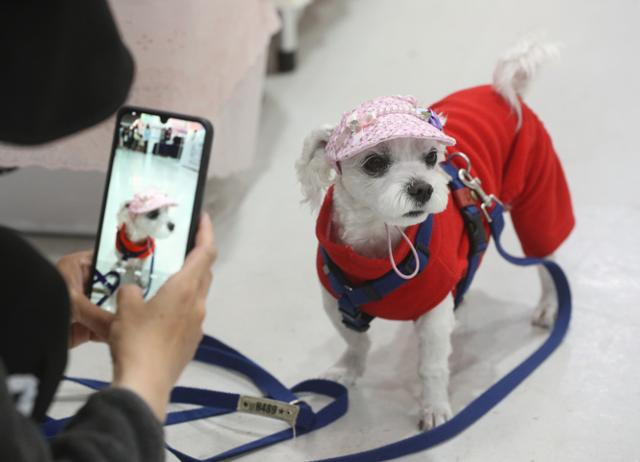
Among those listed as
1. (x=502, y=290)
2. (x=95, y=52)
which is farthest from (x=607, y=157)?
(x=95, y=52)

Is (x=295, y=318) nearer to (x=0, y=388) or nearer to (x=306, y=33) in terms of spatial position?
(x=0, y=388)

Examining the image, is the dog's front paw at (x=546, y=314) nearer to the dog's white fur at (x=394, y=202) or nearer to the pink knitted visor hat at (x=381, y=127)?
the dog's white fur at (x=394, y=202)

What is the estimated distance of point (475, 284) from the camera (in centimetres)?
155

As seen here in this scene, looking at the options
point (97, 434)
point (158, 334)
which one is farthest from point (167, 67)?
point (97, 434)

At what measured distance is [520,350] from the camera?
4.54ft

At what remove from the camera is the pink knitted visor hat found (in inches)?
37.9

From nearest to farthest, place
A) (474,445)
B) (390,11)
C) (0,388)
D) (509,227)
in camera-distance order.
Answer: (0,388)
(474,445)
(509,227)
(390,11)

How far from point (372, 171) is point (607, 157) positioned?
105cm

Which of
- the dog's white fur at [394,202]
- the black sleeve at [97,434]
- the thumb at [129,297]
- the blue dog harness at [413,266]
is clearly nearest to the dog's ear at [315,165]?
the dog's white fur at [394,202]

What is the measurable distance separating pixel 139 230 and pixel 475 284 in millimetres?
839

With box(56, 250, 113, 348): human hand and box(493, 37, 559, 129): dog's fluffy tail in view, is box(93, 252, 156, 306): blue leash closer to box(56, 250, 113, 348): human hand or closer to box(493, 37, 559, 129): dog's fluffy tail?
box(56, 250, 113, 348): human hand

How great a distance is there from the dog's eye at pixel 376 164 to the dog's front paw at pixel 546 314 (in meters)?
0.56

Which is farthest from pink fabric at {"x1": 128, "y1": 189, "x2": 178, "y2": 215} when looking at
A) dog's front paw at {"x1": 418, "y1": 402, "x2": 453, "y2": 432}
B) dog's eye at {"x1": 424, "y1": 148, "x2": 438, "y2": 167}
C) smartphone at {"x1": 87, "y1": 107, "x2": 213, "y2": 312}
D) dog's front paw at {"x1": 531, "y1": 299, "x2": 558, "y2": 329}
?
dog's front paw at {"x1": 531, "y1": 299, "x2": 558, "y2": 329}

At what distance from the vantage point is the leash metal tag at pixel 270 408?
1226 millimetres
